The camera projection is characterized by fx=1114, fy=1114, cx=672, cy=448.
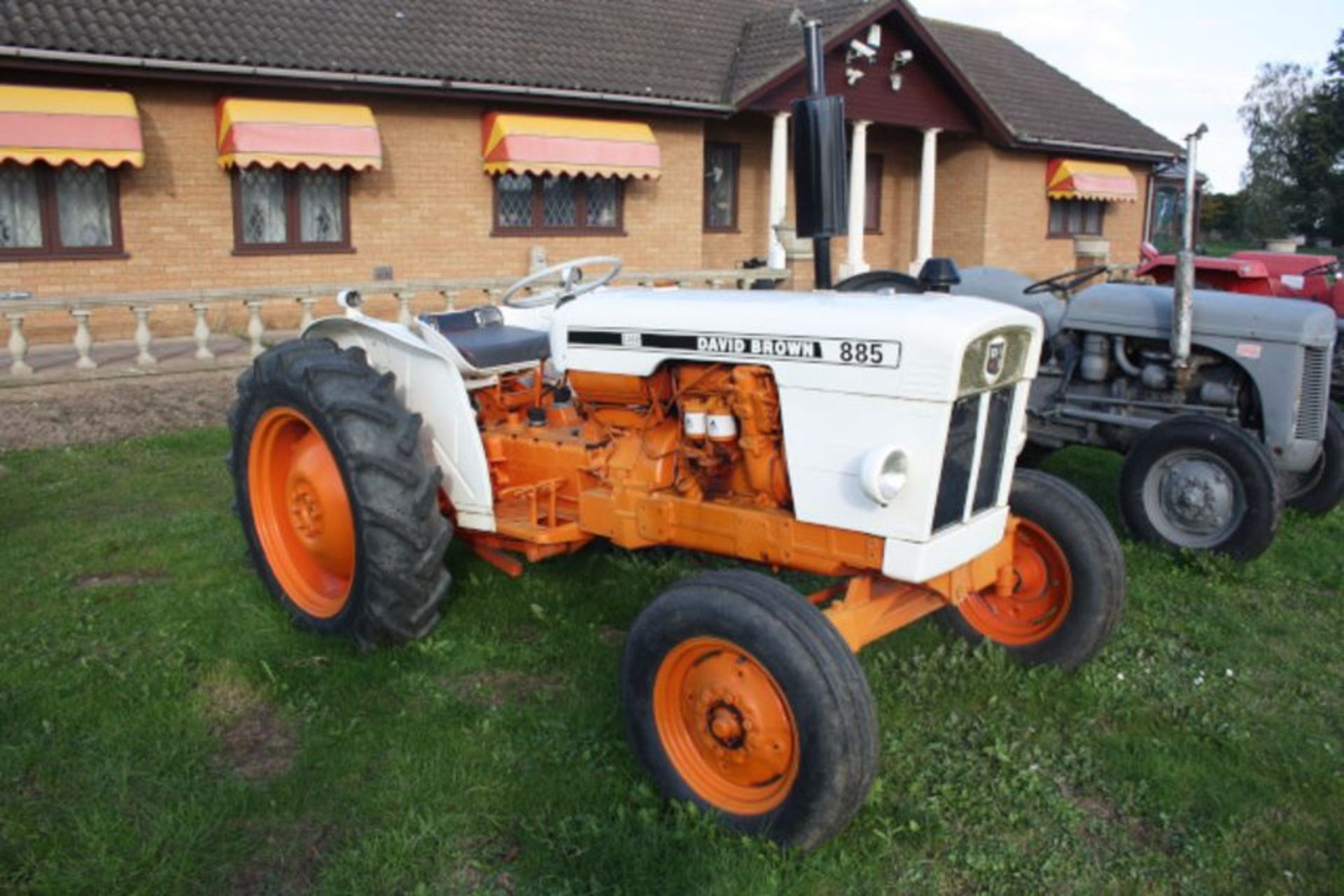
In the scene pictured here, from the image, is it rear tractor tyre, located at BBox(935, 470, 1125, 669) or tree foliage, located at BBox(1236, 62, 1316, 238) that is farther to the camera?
tree foliage, located at BBox(1236, 62, 1316, 238)

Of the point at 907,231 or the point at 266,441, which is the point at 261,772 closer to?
the point at 266,441

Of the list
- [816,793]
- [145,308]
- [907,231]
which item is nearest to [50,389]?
[145,308]

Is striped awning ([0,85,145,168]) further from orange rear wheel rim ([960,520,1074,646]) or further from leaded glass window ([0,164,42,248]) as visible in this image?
orange rear wheel rim ([960,520,1074,646])

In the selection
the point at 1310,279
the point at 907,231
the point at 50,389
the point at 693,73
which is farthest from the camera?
the point at 907,231

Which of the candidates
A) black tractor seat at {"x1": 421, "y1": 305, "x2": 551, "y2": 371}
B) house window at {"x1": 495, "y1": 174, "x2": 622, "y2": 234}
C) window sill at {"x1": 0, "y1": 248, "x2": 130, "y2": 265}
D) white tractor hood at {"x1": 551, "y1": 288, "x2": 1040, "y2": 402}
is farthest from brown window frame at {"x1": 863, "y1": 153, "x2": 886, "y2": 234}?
white tractor hood at {"x1": 551, "y1": 288, "x2": 1040, "y2": 402}

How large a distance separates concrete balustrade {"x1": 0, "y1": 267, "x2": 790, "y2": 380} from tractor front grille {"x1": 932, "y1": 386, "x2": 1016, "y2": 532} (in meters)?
5.03

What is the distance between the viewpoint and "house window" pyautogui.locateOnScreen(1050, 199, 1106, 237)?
20656 millimetres

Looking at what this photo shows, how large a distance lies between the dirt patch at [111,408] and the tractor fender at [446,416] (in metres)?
4.55

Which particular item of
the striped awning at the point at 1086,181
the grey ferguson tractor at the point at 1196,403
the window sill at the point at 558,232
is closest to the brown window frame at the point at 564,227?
the window sill at the point at 558,232

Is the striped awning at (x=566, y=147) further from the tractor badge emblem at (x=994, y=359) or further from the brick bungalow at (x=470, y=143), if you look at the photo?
the tractor badge emblem at (x=994, y=359)

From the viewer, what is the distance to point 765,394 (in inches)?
128

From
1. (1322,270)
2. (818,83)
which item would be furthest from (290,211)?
(818,83)

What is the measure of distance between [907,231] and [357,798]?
18.2 m

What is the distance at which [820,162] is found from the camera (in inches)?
126
